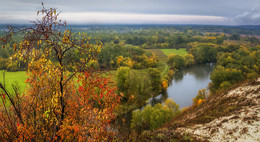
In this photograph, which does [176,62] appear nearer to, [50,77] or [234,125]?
[234,125]

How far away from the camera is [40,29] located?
14.4 ft

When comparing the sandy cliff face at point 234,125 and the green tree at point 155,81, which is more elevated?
the sandy cliff face at point 234,125

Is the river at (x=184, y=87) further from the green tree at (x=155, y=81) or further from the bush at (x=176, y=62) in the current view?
the bush at (x=176, y=62)

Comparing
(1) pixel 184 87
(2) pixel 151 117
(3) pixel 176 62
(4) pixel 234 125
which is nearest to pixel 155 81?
(1) pixel 184 87

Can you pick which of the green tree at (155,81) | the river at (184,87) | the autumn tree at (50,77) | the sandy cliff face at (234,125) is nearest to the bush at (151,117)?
the sandy cliff face at (234,125)

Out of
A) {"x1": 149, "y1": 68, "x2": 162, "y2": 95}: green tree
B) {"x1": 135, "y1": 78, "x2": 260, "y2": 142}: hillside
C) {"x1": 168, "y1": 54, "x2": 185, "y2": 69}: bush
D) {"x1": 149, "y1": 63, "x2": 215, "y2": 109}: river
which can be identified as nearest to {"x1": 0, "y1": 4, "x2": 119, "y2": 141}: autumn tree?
{"x1": 135, "y1": 78, "x2": 260, "y2": 142}: hillside

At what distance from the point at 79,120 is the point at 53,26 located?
3.64 m

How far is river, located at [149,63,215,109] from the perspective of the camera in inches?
1275

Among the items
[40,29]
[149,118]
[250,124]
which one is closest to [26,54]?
[40,29]

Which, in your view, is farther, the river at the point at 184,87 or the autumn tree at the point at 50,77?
the river at the point at 184,87

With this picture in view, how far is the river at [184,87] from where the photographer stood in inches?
1275

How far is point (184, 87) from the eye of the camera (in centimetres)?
3869

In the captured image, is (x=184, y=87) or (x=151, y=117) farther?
(x=184, y=87)

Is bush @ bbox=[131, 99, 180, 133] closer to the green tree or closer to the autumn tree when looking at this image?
the green tree
